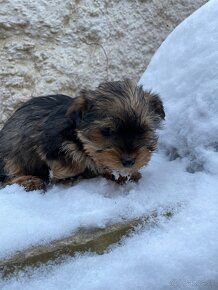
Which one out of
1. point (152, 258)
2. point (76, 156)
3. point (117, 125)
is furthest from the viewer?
point (76, 156)

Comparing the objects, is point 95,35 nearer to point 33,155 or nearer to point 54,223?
point 33,155

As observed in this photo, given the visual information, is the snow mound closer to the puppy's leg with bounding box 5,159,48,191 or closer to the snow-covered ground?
the snow-covered ground

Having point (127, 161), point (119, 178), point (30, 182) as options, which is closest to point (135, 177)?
point (119, 178)

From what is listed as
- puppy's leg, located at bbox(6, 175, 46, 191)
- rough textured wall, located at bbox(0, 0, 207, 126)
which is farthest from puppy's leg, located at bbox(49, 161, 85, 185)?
rough textured wall, located at bbox(0, 0, 207, 126)

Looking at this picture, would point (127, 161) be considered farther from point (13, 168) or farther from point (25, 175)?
point (13, 168)

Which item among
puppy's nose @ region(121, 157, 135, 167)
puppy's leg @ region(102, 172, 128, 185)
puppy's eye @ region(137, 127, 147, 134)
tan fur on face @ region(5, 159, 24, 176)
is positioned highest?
puppy's eye @ region(137, 127, 147, 134)

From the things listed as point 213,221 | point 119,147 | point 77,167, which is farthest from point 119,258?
point 77,167

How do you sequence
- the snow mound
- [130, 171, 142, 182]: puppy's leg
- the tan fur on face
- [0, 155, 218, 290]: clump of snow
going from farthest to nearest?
the tan fur on face, [130, 171, 142, 182]: puppy's leg, the snow mound, [0, 155, 218, 290]: clump of snow

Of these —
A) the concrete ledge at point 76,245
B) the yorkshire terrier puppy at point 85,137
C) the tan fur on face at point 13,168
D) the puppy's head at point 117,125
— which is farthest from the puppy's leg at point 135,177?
the tan fur on face at point 13,168
